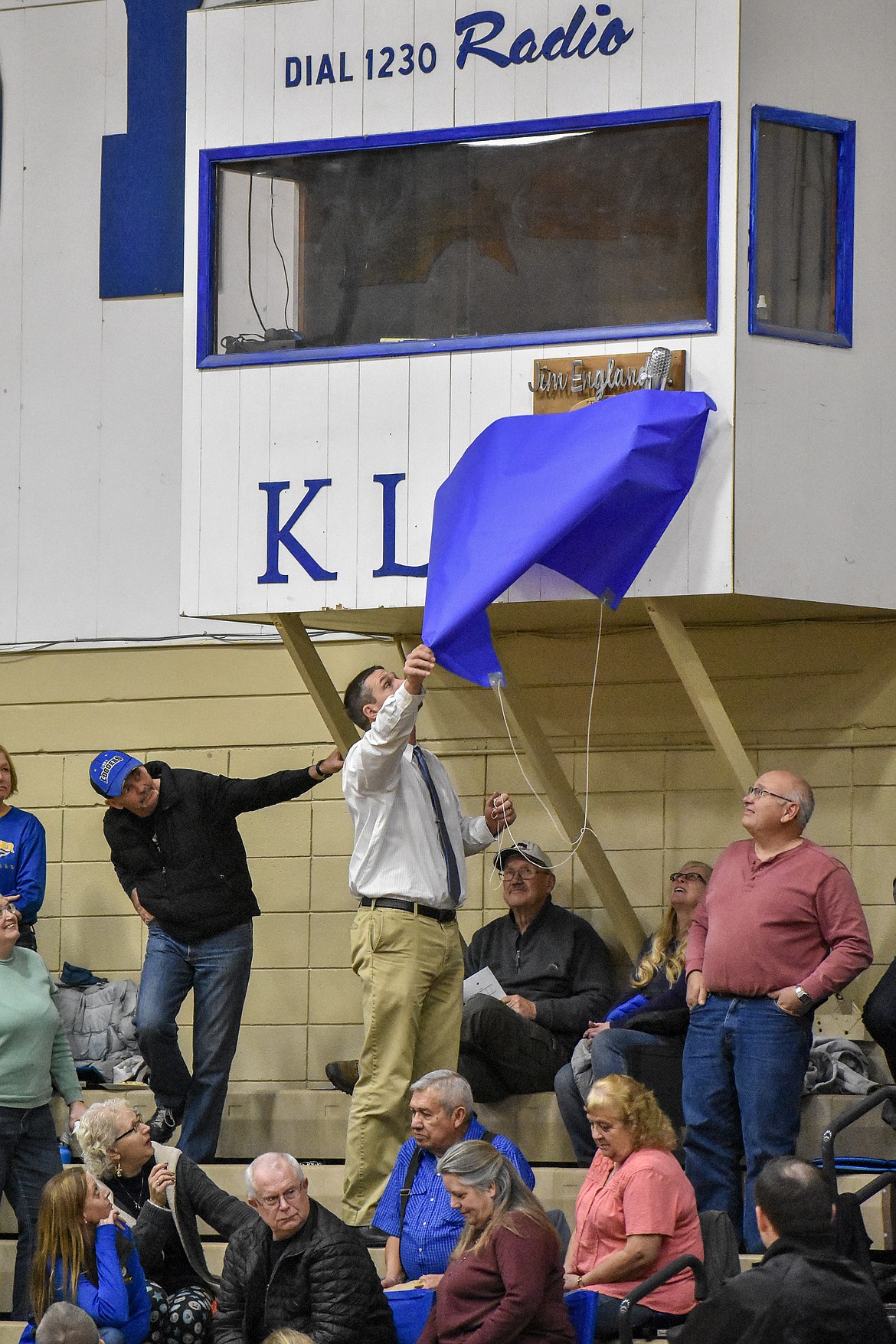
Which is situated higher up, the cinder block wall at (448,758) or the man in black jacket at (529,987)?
the cinder block wall at (448,758)

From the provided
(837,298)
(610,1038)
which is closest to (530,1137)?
(610,1038)

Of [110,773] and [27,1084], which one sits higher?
[110,773]

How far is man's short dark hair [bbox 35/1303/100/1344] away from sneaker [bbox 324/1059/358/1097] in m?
2.68

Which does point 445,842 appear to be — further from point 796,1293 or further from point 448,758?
point 796,1293

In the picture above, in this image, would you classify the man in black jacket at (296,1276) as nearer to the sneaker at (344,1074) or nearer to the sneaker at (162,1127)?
the sneaker at (162,1127)

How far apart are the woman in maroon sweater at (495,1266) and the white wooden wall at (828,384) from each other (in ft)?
8.30

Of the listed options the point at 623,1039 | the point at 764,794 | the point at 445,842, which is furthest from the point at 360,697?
the point at 623,1039

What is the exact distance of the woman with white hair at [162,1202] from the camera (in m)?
6.38

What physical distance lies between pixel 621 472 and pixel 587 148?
138 cm

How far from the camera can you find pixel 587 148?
7.63 metres

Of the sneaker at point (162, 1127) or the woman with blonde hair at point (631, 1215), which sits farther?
the sneaker at point (162, 1127)

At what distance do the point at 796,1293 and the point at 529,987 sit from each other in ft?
12.0

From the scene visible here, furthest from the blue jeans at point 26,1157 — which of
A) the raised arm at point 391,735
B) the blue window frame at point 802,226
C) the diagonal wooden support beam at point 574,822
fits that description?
the blue window frame at point 802,226

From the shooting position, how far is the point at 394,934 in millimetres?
6867
